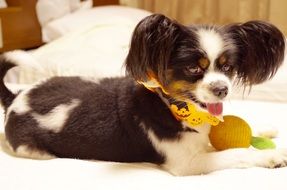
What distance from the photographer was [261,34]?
1.33 meters

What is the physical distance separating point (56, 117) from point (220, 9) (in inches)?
111

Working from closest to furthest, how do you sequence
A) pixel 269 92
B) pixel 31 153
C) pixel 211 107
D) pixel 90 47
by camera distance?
1. pixel 211 107
2. pixel 31 153
3. pixel 269 92
4. pixel 90 47

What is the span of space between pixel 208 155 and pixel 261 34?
416mm

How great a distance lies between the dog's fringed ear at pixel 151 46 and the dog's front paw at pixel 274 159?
393 mm

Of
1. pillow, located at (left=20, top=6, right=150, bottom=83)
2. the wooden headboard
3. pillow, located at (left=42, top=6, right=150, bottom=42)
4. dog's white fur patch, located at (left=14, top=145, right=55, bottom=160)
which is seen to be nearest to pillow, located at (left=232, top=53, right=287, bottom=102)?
pillow, located at (left=20, top=6, right=150, bottom=83)

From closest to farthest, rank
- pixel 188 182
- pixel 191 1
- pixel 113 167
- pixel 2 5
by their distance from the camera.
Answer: pixel 188 182, pixel 113 167, pixel 2 5, pixel 191 1

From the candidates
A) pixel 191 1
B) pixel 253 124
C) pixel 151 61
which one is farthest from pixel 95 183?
pixel 191 1

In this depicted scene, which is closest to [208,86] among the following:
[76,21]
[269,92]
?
[269,92]

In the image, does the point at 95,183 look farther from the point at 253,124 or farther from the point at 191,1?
the point at 191,1

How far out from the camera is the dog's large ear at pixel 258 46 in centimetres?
132

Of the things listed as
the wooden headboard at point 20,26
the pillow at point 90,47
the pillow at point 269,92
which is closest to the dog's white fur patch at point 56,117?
the pillow at point 90,47

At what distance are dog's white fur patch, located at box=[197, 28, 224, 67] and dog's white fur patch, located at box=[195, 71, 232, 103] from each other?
1.4 inches

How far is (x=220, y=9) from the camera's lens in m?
3.91

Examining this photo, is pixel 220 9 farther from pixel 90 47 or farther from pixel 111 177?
pixel 111 177
